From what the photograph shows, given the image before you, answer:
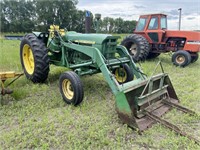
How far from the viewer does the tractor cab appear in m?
7.77

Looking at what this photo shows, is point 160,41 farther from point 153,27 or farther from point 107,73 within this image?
point 107,73

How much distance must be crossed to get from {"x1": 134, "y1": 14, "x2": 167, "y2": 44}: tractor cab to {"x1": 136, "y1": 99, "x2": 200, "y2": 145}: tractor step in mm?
4645

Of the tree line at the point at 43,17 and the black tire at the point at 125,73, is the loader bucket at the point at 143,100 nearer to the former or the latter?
the black tire at the point at 125,73

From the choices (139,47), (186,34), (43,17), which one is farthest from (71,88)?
(43,17)

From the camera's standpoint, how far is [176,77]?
18.7 feet

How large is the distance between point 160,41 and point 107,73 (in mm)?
5234

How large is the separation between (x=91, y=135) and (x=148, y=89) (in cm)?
127

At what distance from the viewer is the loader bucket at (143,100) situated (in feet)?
9.41

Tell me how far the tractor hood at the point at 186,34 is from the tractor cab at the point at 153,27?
0.29 m

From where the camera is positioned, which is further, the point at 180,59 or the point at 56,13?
the point at 56,13

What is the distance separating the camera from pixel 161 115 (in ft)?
10.5

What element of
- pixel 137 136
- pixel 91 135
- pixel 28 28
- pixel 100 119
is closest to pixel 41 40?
pixel 100 119

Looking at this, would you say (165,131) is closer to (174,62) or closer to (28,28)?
(174,62)

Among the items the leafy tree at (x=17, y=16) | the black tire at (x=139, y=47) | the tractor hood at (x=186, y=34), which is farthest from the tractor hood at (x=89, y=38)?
the leafy tree at (x=17, y=16)
